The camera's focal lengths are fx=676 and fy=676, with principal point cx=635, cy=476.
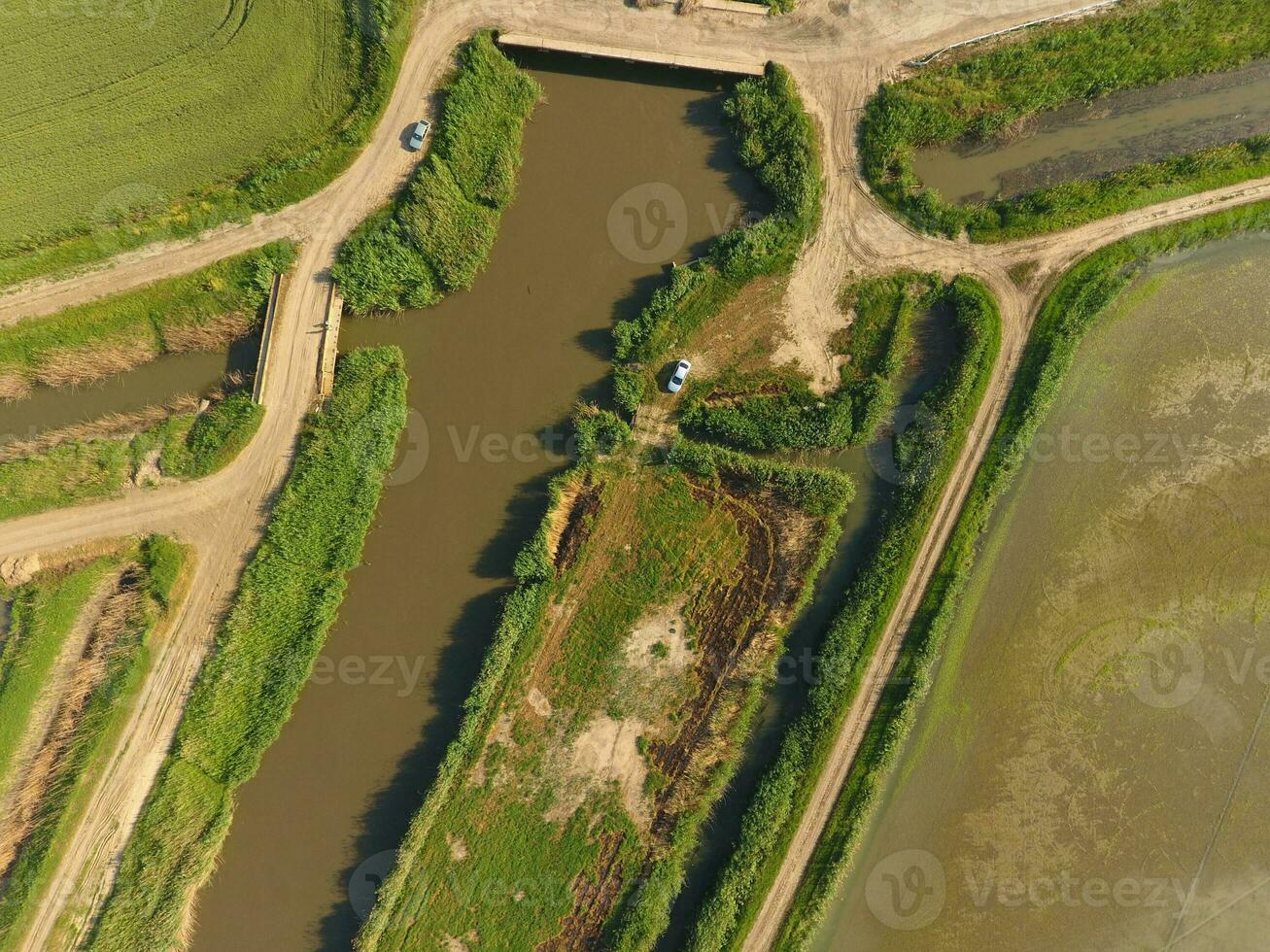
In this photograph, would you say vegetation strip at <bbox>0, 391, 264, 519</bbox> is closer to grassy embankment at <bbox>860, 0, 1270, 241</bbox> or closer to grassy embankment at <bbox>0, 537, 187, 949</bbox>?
grassy embankment at <bbox>0, 537, 187, 949</bbox>

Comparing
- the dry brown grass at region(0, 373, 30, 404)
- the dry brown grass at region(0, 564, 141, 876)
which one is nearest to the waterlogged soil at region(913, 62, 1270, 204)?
the dry brown grass at region(0, 564, 141, 876)

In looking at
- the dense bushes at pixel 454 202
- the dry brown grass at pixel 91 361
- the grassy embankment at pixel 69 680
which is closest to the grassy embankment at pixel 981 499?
the dense bushes at pixel 454 202

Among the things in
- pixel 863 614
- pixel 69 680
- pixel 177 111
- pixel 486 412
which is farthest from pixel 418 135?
pixel 863 614

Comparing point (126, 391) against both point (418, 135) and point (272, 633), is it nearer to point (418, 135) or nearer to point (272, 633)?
point (272, 633)

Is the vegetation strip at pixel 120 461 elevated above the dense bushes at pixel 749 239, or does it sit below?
below

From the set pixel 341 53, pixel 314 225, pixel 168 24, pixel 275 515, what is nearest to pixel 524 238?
pixel 314 225

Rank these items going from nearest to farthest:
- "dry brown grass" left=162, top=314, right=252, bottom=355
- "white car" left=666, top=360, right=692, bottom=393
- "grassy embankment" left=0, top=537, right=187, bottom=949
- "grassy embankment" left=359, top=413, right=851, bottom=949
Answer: "grassy embankment" left=0, top=537, right=187, bottom=949 < "grassy embankment" left=359, top=413, right=851, bottom=949 < "white car" left=666, top=360, right=692, bottom=393 < "dry brown grass" left=162, top=314, right=252, bottom=355

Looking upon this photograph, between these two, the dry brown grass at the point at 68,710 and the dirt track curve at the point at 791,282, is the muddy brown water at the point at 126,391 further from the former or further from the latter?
the dry brown grass at the point at 68,710
